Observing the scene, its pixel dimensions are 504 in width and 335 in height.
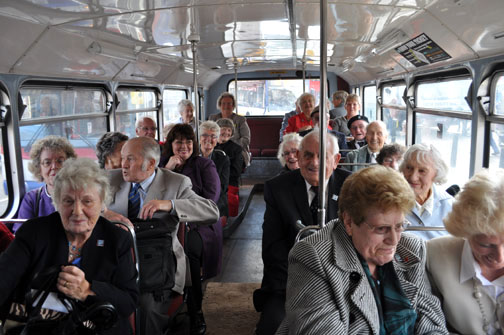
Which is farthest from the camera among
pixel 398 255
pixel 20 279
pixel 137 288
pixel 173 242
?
pixel 173 242

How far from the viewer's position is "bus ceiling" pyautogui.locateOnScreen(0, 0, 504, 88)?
132 inches

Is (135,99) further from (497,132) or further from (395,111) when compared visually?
(497,132)

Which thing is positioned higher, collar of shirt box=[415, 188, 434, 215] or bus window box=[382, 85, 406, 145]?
bus window box=[382, 85, 406, 145]

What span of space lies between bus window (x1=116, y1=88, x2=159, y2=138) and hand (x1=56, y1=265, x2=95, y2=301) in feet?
15.0

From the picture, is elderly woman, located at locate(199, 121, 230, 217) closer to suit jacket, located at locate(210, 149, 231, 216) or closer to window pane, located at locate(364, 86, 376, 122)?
suit jacket, located at locate(210, 149, 231, 216)

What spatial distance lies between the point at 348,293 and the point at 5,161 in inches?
132

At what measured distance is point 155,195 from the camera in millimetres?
3188

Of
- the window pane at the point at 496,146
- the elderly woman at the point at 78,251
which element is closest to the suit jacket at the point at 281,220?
the elderly woman at the point at 78,251

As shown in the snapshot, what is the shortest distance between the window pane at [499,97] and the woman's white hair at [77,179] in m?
3.29

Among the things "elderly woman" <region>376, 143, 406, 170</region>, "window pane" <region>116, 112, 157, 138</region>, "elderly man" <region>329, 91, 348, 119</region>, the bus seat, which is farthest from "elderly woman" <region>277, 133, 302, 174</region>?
the bus seat

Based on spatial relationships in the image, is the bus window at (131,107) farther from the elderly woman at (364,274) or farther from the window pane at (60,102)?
the elderly woman at (364,274)

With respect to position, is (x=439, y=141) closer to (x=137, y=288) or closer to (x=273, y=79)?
(x=137, y=288)

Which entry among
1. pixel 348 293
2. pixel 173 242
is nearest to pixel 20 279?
pixel 173 242

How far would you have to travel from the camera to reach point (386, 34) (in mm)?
4949
